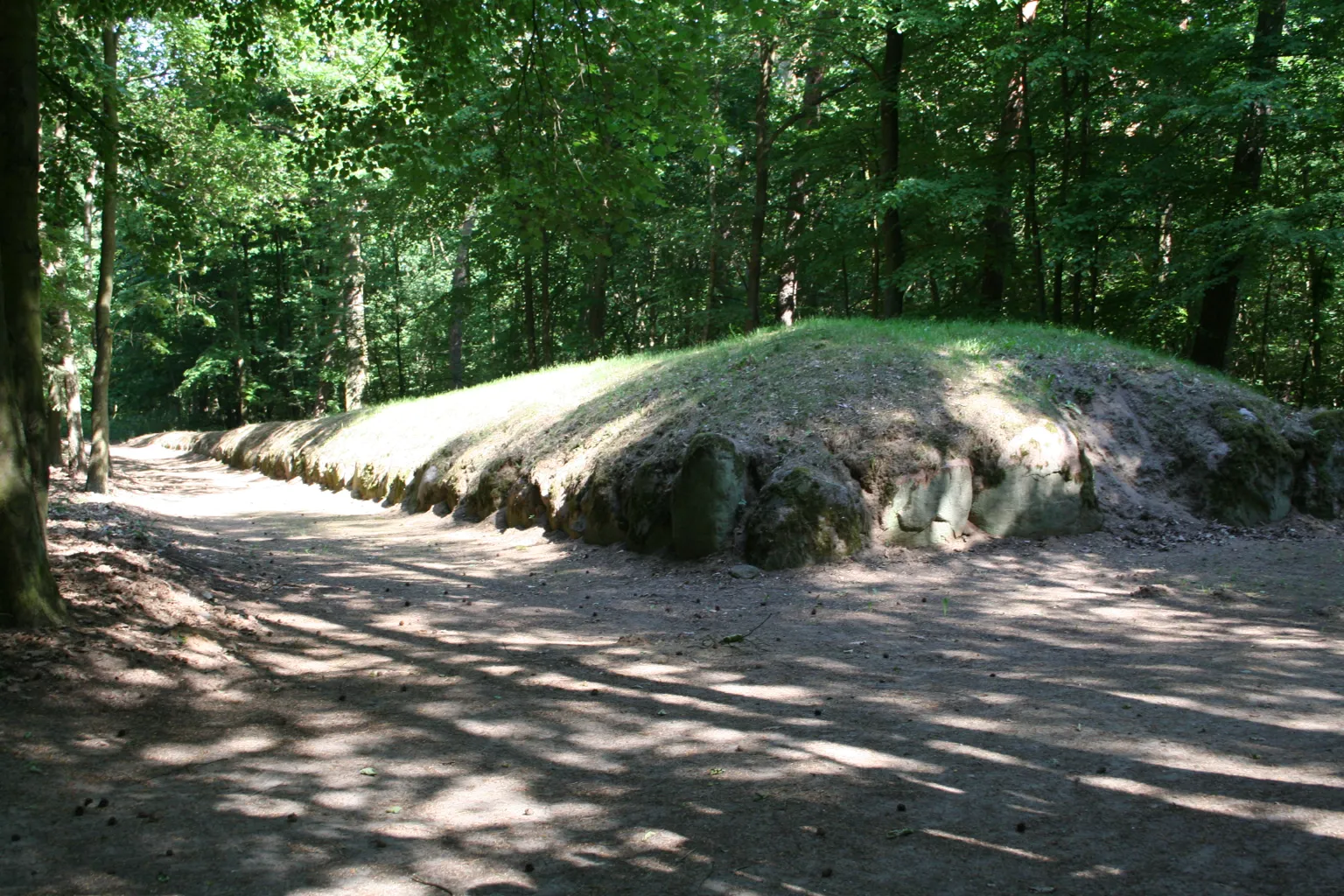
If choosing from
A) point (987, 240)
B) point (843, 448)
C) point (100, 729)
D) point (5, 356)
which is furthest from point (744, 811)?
point (987, 240)

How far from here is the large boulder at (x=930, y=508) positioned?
895 centimetres

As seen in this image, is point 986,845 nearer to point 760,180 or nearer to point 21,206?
point 21,206

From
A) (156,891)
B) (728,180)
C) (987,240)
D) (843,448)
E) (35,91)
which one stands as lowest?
(156,891)

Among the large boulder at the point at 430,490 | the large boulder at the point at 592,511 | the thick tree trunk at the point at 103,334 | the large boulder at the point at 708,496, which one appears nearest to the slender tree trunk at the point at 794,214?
the large boulder at the point at 430,490

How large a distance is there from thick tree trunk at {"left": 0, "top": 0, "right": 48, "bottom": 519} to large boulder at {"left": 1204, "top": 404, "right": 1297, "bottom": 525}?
36.2 ft

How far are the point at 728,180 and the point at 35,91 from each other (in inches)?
856

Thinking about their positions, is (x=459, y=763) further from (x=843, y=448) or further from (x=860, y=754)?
(x=843, y=448)

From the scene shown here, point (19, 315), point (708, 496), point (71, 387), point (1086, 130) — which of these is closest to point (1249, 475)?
point (708, 496)

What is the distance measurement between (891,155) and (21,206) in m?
14.6

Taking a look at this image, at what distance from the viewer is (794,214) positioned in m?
22.4

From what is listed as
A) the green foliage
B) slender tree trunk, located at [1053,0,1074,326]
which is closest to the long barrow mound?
Result: the green foliage

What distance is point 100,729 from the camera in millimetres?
4402

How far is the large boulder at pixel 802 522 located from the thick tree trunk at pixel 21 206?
19.1 ft

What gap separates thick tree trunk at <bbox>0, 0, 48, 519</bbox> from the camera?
5.43 meters
